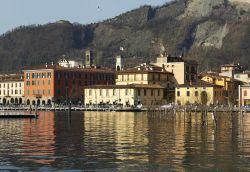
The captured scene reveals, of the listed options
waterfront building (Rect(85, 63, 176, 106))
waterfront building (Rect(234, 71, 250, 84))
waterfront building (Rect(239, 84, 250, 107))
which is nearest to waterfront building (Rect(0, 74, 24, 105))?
waterfront building (Rect(85, 63, 176, 106))

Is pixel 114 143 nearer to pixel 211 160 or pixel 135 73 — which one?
pixel 211 160

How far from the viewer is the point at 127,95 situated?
157 meters

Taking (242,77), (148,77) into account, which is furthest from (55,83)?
(242,77)

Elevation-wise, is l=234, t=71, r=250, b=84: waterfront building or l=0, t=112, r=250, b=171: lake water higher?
l=234, t=71, r=250, b=84: waterfront building

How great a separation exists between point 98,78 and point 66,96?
71.1 ft

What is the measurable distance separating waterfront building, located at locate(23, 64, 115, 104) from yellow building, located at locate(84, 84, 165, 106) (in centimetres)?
921

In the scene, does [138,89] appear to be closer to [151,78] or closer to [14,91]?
[151,78]

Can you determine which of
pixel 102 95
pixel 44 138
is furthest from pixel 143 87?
pixel 44 138

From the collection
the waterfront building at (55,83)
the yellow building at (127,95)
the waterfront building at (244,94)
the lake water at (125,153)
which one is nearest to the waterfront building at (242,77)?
the waterfront building at (244,94)

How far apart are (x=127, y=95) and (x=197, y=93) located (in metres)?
17.3

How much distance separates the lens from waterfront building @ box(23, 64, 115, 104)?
572 feet

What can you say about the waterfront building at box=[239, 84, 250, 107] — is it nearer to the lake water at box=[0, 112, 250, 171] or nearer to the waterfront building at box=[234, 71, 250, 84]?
the waterfront building at box=[234, 71, 250, 84]

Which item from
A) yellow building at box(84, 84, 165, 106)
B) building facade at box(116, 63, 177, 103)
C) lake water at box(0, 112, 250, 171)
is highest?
→ building facade at box(116, 63, 177, 103)

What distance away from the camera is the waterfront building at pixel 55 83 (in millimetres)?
174250
